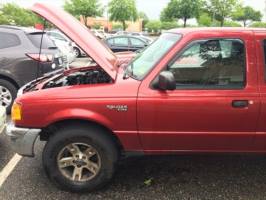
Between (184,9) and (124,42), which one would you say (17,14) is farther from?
(124,42)

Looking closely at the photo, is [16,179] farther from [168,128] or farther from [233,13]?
[233,13]

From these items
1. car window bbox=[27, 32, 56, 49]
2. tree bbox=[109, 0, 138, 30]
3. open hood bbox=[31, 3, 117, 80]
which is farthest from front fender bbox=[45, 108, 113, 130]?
tree bbox=[109, 0, 138, 30]

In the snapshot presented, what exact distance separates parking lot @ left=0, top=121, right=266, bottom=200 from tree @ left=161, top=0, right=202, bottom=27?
1441 inches

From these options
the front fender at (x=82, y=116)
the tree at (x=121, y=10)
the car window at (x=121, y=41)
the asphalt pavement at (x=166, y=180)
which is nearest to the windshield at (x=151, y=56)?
the front fender at (x=82, y=116)

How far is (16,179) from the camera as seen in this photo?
14.3ft

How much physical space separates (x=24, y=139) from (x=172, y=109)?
5.09 feet

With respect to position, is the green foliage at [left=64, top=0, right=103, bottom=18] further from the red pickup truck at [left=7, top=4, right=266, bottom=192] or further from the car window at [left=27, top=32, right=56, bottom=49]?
the red pickup truck at [left=7, top=4, right=266, bottom=192]

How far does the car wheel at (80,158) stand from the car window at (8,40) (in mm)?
3778

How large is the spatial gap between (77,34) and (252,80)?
5.92 feet

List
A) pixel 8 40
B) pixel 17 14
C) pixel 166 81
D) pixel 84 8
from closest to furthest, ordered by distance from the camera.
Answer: pixel 166 81, pixel 8 40, pixel 84 8, pixel 17 14

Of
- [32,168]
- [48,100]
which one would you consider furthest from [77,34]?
[32,168]

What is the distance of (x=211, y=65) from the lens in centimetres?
385

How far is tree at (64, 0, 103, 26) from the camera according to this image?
40.6 metres

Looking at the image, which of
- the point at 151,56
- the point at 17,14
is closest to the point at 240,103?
the point at 151,56
